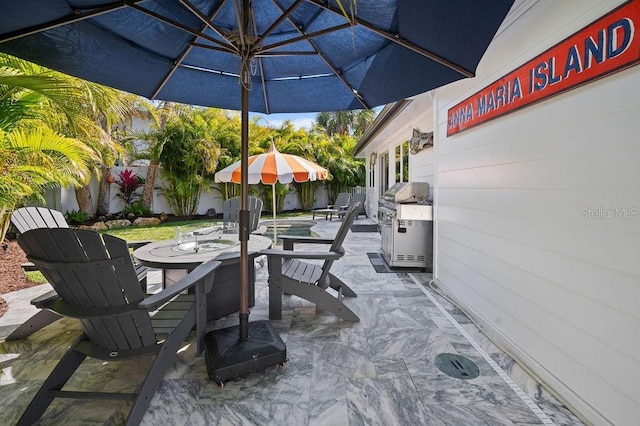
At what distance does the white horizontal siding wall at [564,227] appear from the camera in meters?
1.63

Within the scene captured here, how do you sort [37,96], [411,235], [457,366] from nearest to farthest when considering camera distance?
[457,366], [37,96], [411,235]

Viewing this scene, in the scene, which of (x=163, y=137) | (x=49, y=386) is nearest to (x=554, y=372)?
(x=49, y=386)

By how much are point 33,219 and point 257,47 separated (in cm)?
258

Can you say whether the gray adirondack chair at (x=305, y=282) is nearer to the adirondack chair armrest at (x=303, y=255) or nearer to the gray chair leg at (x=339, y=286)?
the adirondack chair armrest at (x=303, y=255)

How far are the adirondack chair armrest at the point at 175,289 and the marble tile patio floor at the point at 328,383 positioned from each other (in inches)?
26.1

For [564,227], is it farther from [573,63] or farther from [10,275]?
[10,275]

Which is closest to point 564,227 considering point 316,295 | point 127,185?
point 316,295

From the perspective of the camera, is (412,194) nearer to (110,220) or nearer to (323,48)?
(323,48)

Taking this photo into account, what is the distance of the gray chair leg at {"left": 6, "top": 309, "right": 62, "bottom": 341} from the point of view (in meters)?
2.71

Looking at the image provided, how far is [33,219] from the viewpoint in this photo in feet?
9.41

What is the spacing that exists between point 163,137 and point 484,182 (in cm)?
1139

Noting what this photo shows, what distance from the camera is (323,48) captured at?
103 inches

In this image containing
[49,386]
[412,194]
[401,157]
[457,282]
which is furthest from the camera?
[401,157]

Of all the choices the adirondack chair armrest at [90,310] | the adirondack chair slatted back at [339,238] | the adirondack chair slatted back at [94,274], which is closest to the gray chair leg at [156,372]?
the adirondack chair slatted back at [94,274]
